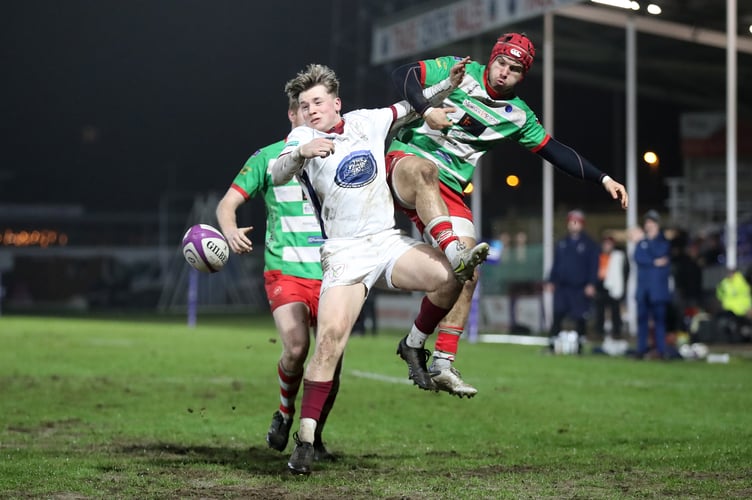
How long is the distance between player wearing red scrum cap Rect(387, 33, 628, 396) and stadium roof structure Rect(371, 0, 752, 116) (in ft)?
53.2

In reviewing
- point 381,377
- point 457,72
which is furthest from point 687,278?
point 457,72

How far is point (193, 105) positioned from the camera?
69.0m

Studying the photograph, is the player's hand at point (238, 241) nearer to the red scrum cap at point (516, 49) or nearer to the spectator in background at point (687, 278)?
the red scrum cap at point (516, 49)

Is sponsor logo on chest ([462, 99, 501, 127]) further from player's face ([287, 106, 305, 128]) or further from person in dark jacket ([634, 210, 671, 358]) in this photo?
person in dark jacket ([634, 210, 671, 358])

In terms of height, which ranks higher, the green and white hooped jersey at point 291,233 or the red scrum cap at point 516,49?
the red scrum cap at point 516,49

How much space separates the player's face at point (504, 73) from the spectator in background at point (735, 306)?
12441 mm

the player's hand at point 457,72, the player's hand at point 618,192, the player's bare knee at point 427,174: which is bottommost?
the player's hand at point 618,192

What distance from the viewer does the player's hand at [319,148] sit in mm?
6929

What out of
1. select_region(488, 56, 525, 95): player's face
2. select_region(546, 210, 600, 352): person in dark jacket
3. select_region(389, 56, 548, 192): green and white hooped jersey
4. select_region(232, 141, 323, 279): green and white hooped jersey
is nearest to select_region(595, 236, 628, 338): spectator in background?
select_region(546, 210, 600, 352): person in dark jacket

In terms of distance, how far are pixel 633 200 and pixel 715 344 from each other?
4.87 meters

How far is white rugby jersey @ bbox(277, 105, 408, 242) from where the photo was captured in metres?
7.43

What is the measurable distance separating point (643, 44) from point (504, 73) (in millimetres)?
22402

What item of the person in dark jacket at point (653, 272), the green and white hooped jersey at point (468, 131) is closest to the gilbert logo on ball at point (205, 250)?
the green and white hooped jersey at point (468, 131)

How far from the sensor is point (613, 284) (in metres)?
21.5
